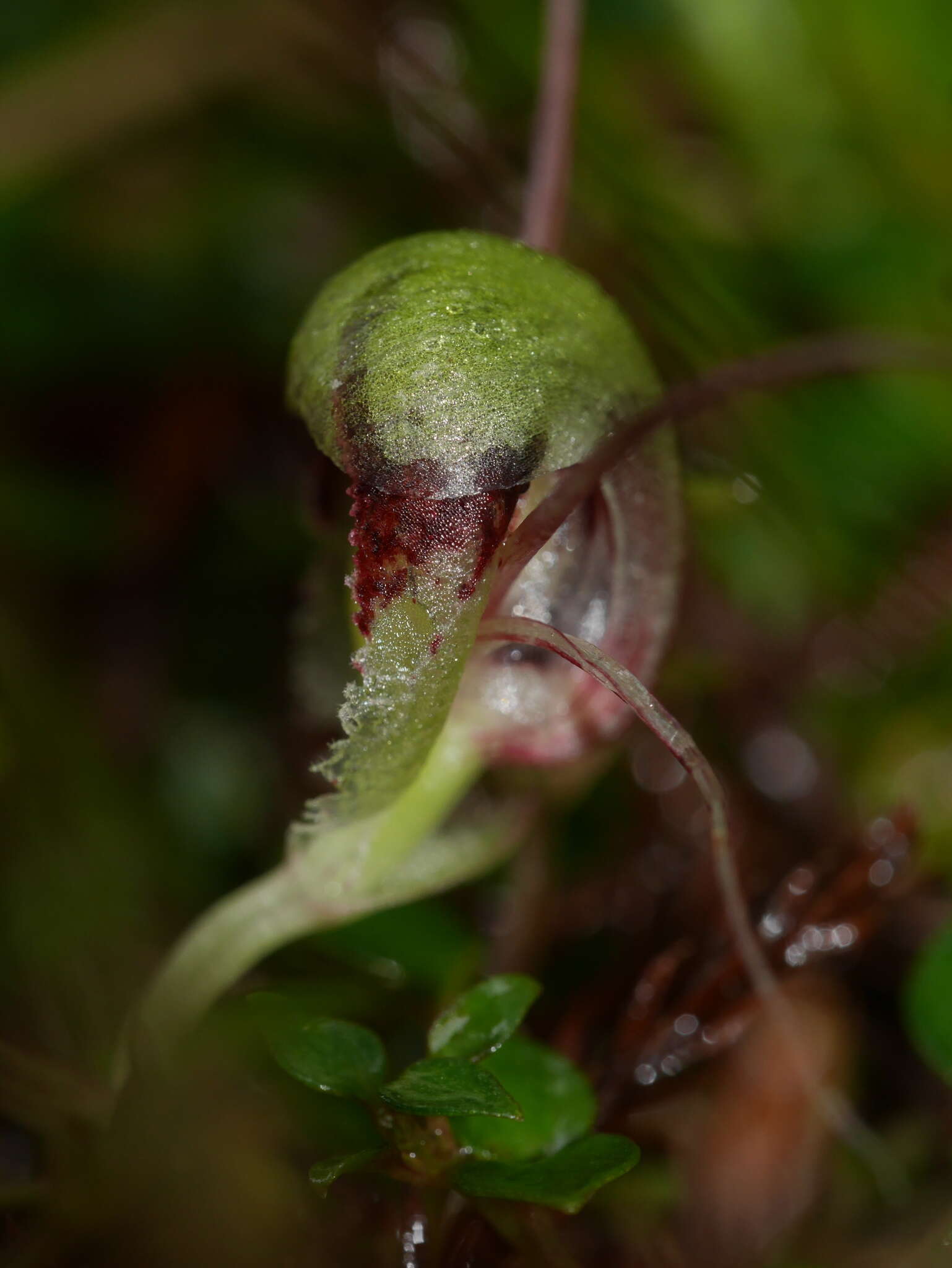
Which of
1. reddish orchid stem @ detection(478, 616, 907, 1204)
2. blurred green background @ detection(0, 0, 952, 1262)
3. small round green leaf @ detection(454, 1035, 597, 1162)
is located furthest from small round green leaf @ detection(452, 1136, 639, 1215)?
blurred green background @ detection(0, 0, 952, 1262)

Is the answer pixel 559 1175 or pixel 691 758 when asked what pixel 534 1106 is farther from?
pixel 691 758

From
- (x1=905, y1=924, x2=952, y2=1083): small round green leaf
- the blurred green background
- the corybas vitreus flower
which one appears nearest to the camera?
the corybas vitreus flower

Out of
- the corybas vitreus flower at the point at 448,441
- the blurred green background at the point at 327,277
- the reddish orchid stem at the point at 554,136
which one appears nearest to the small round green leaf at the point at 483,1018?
the corybas vitreus flower at the point at 448,441

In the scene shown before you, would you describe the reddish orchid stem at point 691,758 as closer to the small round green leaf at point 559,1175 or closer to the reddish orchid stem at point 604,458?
the reddish orchid stem at point 604,458

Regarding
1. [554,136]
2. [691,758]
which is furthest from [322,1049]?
[554,136]

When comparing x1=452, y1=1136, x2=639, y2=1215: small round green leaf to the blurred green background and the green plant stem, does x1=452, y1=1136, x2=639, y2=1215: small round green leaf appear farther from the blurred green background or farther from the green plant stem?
the blurred green background

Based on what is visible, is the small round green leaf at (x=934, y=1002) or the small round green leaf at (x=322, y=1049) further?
the small round green leaf at (x=934, y=1002)
